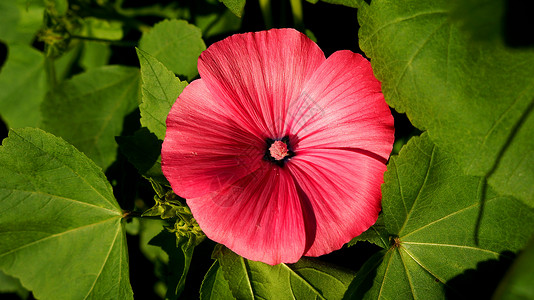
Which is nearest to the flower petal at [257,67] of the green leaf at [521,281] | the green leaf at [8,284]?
the green leaf at [521,281]

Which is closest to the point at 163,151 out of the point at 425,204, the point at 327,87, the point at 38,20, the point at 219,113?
the point at 219,113

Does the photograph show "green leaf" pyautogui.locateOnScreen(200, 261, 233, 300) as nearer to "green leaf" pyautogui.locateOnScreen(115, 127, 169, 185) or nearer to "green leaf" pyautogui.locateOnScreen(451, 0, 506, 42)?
"green leaf" pyautogui.locateOnScreen(115, 127, 169, 185)

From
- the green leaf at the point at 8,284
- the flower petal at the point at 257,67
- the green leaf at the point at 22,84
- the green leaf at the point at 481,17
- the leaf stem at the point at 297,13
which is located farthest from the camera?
the green leaf at the point at 22,84

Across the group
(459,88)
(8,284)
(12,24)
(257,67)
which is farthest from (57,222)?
(12,24)

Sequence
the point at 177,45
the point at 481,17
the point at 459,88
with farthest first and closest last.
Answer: the point at 177,45 → the point at 459,88 → the point at 481,17

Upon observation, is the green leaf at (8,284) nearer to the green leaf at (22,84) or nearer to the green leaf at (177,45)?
the green leaf at (22,84)

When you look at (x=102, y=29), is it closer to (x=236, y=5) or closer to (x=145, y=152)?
(x=145, y=152)
